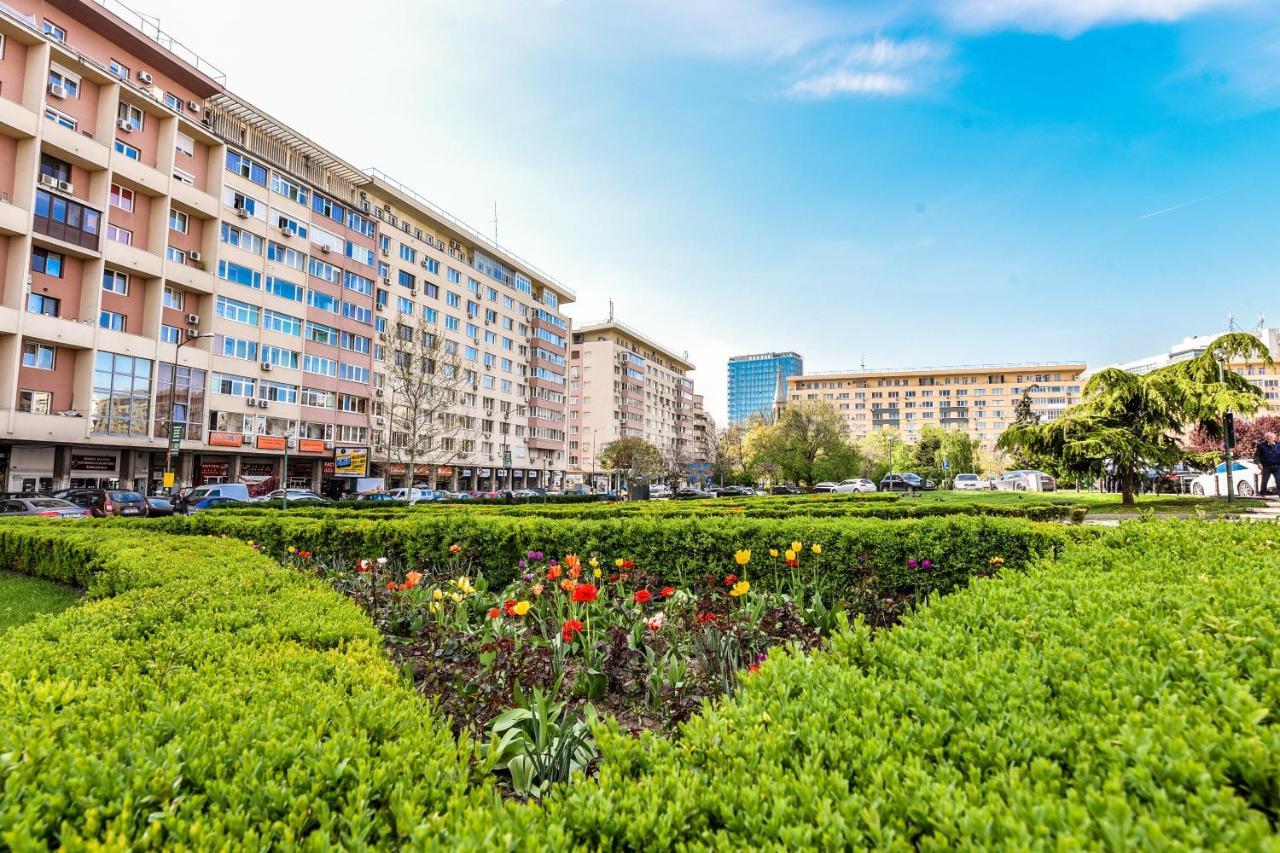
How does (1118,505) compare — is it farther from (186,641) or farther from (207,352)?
(207,352)

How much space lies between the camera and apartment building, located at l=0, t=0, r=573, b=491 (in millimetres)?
29812

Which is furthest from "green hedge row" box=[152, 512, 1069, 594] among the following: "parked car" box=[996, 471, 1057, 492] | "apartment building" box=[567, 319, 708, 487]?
"apartment building" box=[567, 319, 708, 487]

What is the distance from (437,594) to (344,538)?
18.2 ft

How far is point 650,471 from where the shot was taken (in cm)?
7006

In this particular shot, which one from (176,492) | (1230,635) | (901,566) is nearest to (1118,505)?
(901,566)

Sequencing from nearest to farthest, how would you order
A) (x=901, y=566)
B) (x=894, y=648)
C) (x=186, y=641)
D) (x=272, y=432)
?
1. (x=894, y=648)
2. (x=186, y=641)
3. (x=901, y=566)
4. (x=272, y=432)

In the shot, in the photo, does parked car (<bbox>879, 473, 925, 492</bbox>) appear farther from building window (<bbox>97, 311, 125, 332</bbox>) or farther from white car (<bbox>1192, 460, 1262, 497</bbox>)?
building window (<bbox>97, 311, 125, 332</bbox>)

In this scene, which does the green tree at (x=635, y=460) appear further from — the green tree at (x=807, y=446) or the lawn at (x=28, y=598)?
the lawn at (x=28, y=598)

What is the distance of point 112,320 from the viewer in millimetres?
33438

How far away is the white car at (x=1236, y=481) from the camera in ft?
99.5

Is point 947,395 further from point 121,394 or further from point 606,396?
point 121,394

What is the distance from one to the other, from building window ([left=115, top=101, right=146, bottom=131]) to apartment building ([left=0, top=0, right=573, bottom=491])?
13 centimetres

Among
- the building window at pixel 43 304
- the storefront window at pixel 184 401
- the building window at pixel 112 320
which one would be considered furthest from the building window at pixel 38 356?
the storefront window at pixel 184 401

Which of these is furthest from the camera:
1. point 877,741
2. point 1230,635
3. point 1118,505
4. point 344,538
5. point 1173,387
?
point 1173,387
